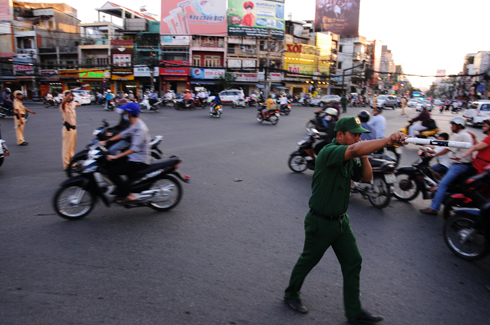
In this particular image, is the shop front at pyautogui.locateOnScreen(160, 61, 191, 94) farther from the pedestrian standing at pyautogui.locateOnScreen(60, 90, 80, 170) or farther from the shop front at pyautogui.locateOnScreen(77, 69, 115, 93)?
the pedestrian standing at pyautogui.locateOnScreen(60, 90, 80, 170)

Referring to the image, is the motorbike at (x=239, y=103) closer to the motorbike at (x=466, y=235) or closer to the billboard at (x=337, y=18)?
the motorbike at (x=466, y=235)

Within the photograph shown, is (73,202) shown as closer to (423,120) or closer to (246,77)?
(423,120)

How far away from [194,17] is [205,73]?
805cm

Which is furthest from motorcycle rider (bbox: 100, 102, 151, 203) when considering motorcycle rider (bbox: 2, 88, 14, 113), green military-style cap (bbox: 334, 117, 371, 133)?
motorcycle rider (bbox: 2, 88, 14, 113)

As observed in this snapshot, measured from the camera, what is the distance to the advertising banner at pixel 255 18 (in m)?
46.0

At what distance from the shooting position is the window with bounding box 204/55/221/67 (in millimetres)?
45062

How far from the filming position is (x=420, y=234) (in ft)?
14.5

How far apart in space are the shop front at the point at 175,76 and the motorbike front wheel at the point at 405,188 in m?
39.4

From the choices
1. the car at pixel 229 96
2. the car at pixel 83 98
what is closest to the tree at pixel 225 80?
the car at pixel 229 96

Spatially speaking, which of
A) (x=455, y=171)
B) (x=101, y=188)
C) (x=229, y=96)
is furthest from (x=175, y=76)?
(x=455, y=171)

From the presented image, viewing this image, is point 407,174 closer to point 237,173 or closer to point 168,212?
point 237,173

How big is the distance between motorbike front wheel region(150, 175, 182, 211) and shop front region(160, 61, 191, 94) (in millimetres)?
39422

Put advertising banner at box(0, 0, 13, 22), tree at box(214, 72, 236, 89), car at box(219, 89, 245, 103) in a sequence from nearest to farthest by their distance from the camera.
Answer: car at box(219, 89, 245, 103) < tree at box(214, 72, 236, 89) < advertising banner at box(0, 0, 13, 22)

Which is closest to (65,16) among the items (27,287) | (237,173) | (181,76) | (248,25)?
(181,76)
